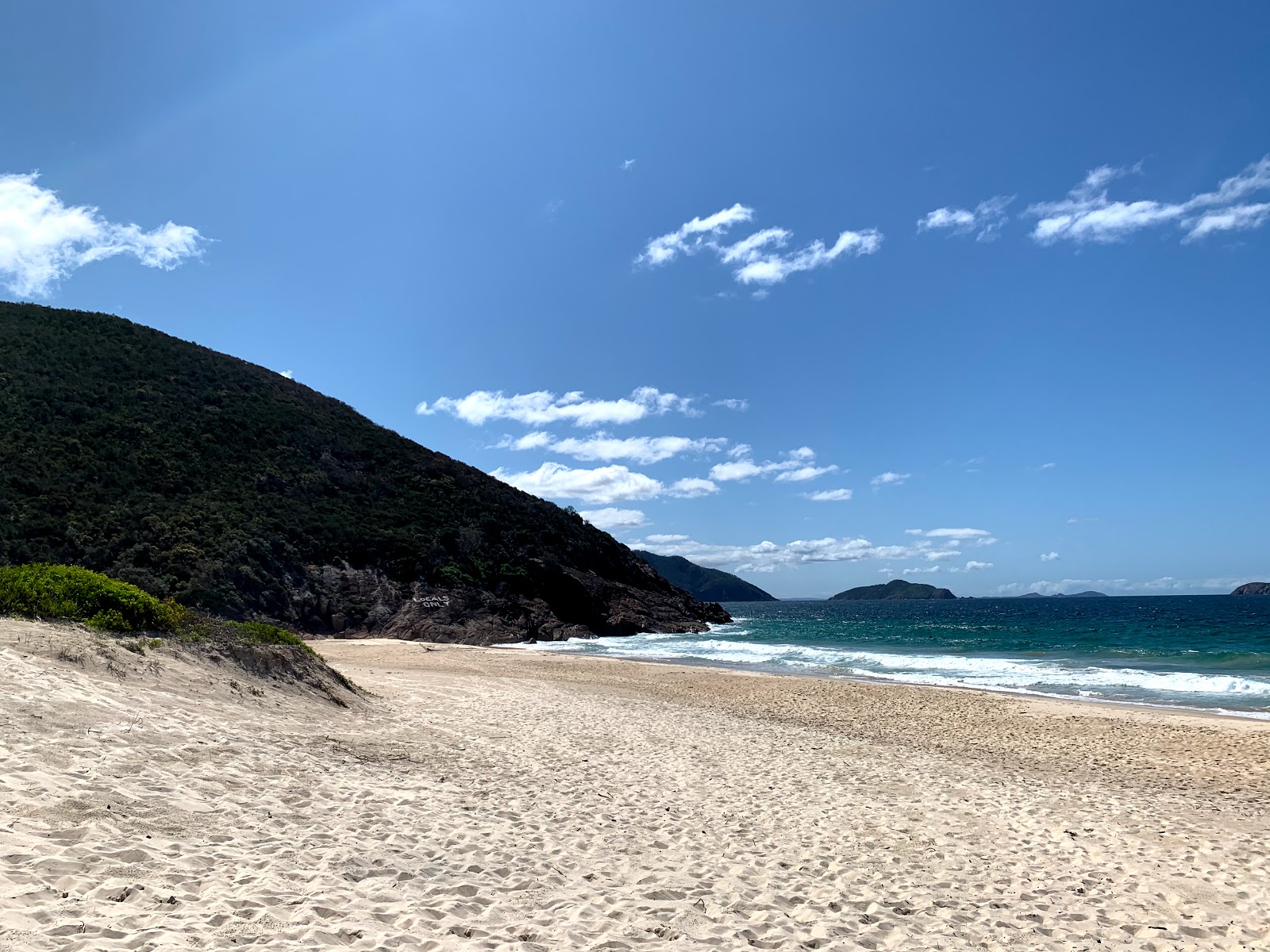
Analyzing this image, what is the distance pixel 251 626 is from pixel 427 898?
10026 millimetres

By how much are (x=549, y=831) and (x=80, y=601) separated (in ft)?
28.5

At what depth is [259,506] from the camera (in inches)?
1638

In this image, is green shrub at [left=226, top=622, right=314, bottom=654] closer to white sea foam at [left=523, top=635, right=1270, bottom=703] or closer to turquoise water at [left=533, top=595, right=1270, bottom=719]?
white sea foam at [left=523, top=635, right=1270, bottom=703]

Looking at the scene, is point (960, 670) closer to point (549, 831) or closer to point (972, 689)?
point (972, 689)

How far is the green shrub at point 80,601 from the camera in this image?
10703 millimetres

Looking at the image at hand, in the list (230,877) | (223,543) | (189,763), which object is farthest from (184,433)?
(230,877)

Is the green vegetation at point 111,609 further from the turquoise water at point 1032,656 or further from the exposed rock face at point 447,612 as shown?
the exposed rock face at point 447,612

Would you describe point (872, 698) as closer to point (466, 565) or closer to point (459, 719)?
point (459, 719)

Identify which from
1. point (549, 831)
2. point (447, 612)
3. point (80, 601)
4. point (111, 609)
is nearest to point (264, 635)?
point (111, 609)

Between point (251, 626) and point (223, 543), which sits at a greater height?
point (223, 543)

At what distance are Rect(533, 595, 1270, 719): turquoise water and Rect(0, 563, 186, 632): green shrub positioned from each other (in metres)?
24.0

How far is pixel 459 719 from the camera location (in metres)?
13.3

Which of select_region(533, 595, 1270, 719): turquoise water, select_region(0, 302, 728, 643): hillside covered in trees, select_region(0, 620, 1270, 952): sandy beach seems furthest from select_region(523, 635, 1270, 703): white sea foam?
select_region(0, 620, 1270, 952): sandy beach

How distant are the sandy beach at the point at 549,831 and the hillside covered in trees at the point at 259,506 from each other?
88.9 feet
